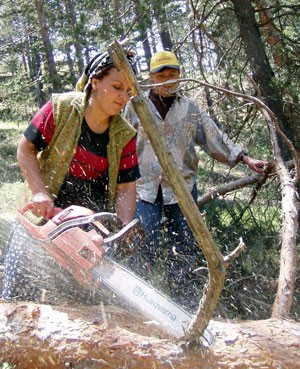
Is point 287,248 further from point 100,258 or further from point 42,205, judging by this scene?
point 42,205

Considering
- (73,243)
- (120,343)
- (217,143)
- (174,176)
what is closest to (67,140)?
(73,243)

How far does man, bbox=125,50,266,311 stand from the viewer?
3.85m

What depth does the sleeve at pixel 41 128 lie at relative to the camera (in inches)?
105

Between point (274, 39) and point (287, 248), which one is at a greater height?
point (274, 39)

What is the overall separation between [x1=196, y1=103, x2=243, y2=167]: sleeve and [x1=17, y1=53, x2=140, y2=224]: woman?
116cm

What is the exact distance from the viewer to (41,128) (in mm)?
2686

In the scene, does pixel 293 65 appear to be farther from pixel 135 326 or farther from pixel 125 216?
pixel 135 326

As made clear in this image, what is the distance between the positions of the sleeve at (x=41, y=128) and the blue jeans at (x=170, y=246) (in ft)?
4.41

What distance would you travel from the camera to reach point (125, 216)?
2871 millimetres

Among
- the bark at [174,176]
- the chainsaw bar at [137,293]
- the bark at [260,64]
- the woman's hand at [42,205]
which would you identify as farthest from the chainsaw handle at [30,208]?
the bark at [260,64]

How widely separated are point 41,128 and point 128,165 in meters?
0.57

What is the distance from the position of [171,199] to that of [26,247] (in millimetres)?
1549

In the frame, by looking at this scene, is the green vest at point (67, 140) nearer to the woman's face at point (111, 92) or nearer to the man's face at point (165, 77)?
the woman's face at point (111, 92)

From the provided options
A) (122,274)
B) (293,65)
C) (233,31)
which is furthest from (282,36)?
(122,274)
